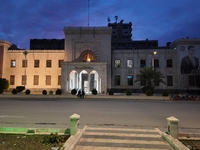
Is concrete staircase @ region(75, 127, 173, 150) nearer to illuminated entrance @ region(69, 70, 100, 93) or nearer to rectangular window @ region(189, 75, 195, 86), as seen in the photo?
illuminated entrance @ region(69, 70, 100, 93)

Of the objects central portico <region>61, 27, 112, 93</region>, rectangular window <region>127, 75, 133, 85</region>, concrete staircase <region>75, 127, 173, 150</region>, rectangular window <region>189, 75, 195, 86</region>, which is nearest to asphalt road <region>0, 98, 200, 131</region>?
concrete staircase <region>75, 127, 173, 150</region>

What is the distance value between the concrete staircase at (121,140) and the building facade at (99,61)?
26323mm

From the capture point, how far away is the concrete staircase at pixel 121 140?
233 inches

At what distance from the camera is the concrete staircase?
5.92 metres

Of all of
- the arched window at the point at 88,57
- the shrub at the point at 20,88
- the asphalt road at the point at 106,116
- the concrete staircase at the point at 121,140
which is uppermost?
the arched window at the point at 88,57

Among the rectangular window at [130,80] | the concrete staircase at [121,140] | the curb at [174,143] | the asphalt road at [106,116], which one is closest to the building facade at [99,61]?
the rectangular window at [130,80]

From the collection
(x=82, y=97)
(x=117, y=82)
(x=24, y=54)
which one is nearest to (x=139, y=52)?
(x=117, y=82)

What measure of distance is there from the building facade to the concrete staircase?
1036 inches

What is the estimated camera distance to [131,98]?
26.9 meters

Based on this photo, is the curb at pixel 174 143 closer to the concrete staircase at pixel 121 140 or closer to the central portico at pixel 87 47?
the concrete staircase at pixel 121 140

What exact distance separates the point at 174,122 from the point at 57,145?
4461mm

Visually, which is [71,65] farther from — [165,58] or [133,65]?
[165,58]

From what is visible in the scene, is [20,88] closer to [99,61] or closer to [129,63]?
[99,61]

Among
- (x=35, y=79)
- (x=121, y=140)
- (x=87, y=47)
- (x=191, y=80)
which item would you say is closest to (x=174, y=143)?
(x=121, y=140)
